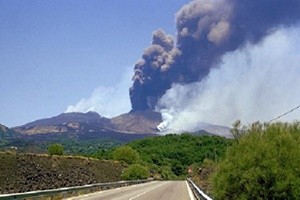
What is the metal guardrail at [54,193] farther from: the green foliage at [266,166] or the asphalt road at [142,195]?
the green foliage at [266,166]

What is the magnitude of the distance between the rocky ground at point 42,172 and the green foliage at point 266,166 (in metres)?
22.6

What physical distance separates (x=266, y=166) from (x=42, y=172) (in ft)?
134

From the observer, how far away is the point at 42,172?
195ft

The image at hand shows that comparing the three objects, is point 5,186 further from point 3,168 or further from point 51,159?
point 51,159

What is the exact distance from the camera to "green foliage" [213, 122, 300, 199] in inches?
857

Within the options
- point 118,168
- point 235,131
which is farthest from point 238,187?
point 118,168

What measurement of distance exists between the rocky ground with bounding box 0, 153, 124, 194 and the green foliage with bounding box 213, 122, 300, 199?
22.6 meters

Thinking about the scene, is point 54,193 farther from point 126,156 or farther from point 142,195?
point 126,156

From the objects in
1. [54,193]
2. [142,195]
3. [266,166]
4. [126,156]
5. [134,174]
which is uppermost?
[126,156]

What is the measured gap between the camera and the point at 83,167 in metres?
77.6

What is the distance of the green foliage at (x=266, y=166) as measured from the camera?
2177 centimetres

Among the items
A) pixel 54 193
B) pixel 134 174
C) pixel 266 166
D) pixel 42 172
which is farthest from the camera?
pixel 134 174

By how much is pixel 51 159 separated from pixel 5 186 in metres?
23.3

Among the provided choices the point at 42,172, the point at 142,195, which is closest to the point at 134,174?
the point at 42,172
